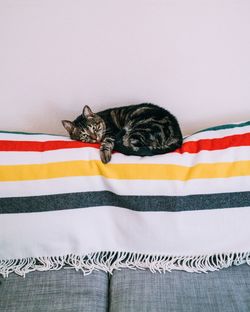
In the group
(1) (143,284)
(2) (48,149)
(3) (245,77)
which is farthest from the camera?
(3) (245,77)

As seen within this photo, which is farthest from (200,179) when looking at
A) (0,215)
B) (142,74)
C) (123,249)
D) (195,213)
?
(0,215)

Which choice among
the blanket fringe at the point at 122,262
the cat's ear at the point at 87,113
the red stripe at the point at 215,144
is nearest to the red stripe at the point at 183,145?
the red stripe at the point at 215,144

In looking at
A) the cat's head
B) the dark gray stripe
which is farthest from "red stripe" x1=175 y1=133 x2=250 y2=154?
the cat's head

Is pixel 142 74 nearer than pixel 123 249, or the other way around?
pixel 123 249

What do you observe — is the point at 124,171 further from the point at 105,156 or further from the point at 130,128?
the point at 130,128

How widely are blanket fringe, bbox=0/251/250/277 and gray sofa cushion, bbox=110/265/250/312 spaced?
0.07 feet

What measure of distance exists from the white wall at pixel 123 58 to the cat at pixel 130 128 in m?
0.08

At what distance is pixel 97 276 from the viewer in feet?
3.53

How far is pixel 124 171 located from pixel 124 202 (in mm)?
121

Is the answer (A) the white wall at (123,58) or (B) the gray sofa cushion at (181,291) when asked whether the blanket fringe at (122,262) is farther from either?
(A) the white wall at (123,58)

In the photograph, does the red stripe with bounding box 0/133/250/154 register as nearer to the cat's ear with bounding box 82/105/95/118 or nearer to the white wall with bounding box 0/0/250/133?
the cat's ear with bounding box 82/105/95/118

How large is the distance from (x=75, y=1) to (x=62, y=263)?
3.48 feet

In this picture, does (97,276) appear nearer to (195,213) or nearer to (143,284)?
(143,284)

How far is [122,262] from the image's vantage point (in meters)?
1.12
